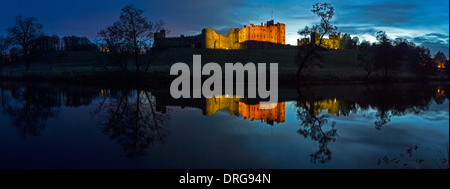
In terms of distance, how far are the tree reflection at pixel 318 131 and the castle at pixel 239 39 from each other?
7667cm

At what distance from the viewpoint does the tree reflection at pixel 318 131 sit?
22.0 feet

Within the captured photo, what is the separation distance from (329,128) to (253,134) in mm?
2877

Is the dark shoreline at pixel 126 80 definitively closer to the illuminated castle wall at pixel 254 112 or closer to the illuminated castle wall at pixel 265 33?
the illuminated castle wall at pixel 254 112

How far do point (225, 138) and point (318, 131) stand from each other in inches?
128

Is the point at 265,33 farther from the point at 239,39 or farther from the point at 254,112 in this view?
the point at 254,112

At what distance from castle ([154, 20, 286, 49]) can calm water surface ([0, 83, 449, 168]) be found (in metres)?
76.0

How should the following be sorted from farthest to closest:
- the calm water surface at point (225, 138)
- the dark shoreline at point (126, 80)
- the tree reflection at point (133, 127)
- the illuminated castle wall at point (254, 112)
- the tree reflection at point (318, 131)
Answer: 1. the dark shoreline at point (126, 80)
2. the illuminated castle wall at point (254, 112)
3. the tree reflection at point (133, 127)
4. the tree reflection at point (318, 131)
5. the calm water surface at point (225, 138)

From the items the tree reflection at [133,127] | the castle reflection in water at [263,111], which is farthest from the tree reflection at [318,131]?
the tree reflection at [133,127]

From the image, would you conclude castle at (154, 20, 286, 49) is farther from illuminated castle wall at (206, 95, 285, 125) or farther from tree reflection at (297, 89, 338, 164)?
tree reflection at (297, 89, 338, 164)

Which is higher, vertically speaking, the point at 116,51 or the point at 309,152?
the point at 116,51

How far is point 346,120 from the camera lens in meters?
11.7

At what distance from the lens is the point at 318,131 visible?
957 centimetres
